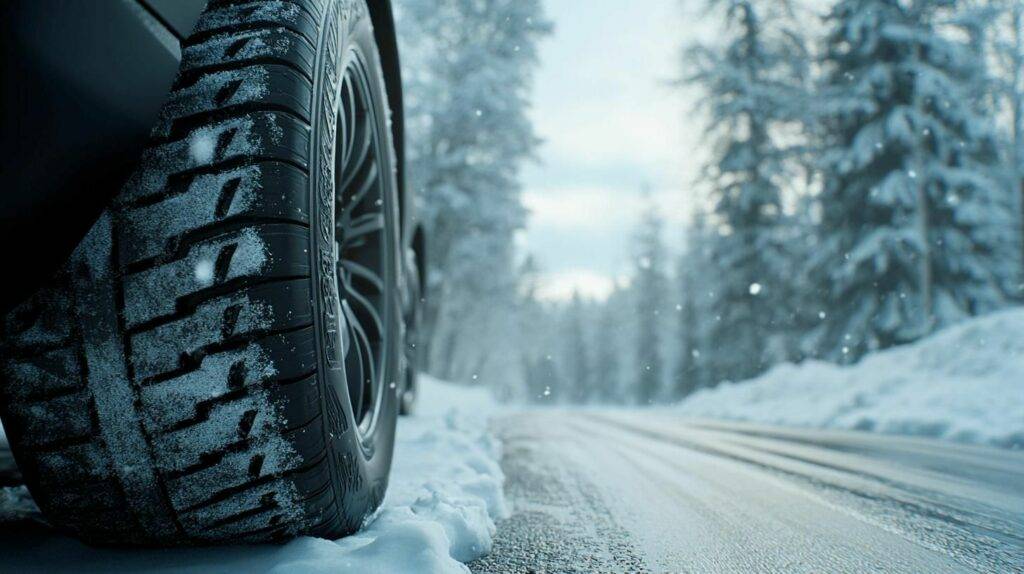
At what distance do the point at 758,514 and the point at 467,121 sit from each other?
16.5 meters

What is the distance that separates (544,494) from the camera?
237cm

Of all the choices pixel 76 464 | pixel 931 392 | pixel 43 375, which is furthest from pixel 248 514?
pixel 931 392

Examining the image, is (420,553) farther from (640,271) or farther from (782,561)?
(640,271)

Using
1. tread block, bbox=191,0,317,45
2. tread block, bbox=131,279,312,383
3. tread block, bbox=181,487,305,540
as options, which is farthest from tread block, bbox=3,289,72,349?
tread block, bbox=191,0,317,45

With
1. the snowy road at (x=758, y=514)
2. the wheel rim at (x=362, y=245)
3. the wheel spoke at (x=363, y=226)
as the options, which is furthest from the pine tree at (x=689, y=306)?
the wheel spoke at (x=363, y=226)

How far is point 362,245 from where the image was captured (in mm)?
2098

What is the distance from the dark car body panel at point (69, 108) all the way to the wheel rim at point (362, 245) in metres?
0.65

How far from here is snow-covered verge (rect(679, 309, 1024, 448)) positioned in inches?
233

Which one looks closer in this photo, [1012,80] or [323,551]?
[323,551]

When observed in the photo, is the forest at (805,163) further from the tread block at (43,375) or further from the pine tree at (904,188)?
the tread block at (43,375)

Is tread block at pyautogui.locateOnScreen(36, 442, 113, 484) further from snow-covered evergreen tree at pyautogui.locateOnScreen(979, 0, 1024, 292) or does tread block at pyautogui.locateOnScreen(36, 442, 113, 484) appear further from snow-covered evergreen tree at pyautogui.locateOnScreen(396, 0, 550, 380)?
snow-covered evergreen tree at pyautogui.locateOnScreen(979, 0, 1024, 292)

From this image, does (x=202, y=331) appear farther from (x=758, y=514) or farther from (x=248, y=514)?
(x=758, y=514)

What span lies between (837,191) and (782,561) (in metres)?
16.9

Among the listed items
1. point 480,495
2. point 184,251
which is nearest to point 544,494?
point 480,495
